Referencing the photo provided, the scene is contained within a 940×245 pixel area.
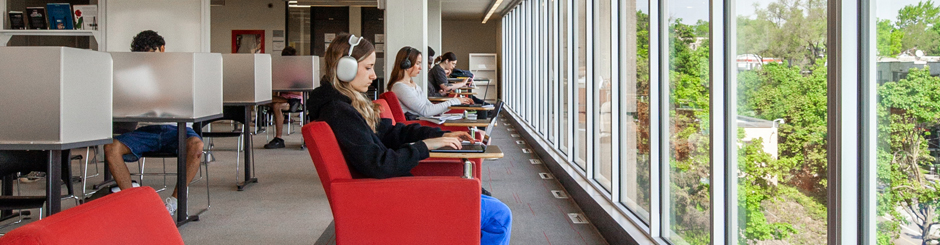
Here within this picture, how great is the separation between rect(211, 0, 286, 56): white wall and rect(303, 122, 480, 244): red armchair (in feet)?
42.8

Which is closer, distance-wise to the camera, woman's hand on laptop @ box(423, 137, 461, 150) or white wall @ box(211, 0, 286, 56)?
woman's hand on laptop @ box(423, 137, 461, 150)

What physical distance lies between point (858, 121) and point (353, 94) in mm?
1702

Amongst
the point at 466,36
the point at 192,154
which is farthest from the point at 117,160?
the point at 466,36

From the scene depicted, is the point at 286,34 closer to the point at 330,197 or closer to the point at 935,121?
the point at 330,197

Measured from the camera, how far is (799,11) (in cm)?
194

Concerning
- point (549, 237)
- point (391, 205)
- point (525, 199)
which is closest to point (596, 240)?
point (549, 237)

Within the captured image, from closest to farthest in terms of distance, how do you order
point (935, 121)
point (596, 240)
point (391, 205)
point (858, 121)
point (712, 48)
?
1. point (935, 121)
2. point (858, 121)
3. point (391, 205)
4. point (712, 48)
5. point (596, 240)

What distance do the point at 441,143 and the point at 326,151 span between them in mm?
540

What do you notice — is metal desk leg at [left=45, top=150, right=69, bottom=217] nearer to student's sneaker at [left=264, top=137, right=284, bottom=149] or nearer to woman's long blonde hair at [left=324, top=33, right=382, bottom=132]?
woman's long blonde hair at [left=324, top=33, right=382, bottom=132]

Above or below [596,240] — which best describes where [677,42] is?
above

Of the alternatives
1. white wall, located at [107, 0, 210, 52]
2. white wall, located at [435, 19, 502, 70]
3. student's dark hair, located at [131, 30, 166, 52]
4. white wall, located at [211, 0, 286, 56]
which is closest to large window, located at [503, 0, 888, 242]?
student's dark hair, located at [131, 30, 166, 52]

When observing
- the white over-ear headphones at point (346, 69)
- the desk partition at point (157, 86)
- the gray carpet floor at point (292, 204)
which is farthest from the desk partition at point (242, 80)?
the white over-ear headphones at point (346, 69)

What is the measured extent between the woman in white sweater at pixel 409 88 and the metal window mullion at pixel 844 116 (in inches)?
144

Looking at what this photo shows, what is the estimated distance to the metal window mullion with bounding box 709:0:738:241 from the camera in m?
2.41
